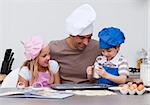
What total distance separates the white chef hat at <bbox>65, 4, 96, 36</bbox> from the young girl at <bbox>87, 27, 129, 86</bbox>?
0.10 meters

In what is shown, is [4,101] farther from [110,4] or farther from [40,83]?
[110,4]

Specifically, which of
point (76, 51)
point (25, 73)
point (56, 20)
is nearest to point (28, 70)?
point (25, 73)

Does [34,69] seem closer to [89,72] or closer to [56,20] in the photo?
[89,72]

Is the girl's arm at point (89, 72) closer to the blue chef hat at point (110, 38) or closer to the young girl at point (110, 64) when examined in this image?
the young girl at point (110, 64)

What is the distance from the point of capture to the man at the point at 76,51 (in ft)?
5.99

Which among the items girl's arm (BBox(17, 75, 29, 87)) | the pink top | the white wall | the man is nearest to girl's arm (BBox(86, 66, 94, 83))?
the man

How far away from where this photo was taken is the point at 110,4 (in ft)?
8.72

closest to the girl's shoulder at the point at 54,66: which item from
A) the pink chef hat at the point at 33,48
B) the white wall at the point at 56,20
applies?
the pink chef hat at the point at 33,48

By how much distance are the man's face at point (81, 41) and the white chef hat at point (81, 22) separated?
0.10ft

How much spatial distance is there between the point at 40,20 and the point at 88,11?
84 centimetres

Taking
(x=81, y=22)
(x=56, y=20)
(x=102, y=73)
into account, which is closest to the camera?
(x=102, y=73)

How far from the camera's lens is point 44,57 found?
1.75m

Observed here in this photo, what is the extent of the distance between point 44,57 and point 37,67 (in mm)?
65

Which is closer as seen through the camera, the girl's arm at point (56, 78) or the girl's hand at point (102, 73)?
the girl's hand at point (102, 73)
